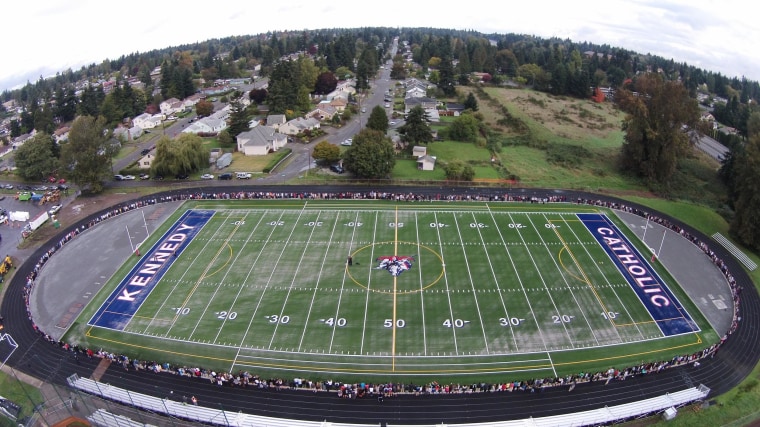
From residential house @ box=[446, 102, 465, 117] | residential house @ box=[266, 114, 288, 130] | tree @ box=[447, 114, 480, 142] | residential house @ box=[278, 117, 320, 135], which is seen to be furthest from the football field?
residential house @ box=[446, 102, 465, 117]

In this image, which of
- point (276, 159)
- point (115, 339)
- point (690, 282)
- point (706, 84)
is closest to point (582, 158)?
point (690, 282)

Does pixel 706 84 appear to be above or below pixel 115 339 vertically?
above

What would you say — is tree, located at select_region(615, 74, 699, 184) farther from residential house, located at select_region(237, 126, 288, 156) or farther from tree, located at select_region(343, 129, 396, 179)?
residential house, located at select_region(237, 126, 288, 156)

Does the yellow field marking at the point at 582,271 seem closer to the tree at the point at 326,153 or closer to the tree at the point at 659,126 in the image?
the tree at the point at 659,126

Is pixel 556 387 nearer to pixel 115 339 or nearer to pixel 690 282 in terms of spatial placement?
pixel 690 282

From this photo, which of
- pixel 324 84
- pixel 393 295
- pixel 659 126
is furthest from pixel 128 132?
pixel 659 126

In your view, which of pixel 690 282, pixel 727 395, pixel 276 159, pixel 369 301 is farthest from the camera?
pixel 276 159

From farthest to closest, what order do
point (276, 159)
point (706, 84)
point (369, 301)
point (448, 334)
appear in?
point (706, 84), point (276, 159), point (369, 301), point (448, 334)
